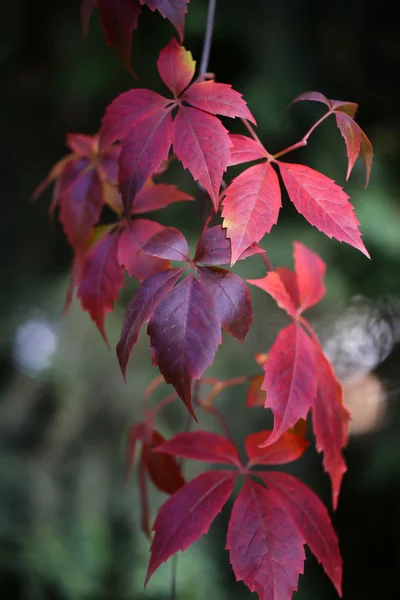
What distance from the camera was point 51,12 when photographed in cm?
166

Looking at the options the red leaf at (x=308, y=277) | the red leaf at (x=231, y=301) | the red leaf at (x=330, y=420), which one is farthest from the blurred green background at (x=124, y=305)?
the red leaf at (x=231, y=301)

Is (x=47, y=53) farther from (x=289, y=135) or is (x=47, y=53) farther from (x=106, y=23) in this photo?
(x=106, y=23)

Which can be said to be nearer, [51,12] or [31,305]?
[51,12]

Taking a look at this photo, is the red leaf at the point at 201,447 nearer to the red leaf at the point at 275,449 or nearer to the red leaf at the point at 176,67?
the red leaf at the point at 275,449

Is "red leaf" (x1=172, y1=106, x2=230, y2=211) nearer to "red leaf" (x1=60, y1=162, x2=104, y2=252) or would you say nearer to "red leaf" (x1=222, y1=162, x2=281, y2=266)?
"red leaf" (x1=222, y1=162, x2=281, y2=266)

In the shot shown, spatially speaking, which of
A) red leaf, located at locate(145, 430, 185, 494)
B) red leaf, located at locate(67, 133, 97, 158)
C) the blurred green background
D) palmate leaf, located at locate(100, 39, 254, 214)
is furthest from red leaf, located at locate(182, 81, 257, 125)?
the blurred green background

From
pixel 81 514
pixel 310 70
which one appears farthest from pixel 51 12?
pixel 81 514

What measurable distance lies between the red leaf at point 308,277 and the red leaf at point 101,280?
0.18m

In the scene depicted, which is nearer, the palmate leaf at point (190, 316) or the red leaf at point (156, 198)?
the palmate leaf at point (190, 316)

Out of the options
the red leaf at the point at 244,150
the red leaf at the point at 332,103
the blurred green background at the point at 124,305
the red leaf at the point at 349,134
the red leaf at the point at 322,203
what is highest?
the red leaf at the point at 332,103

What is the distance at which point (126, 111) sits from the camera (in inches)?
18.0

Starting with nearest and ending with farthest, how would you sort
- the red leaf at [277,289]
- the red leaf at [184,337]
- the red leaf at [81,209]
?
the red leaf at [184,337] < the red leaf at [277,289] < the red leaf at [81,209]

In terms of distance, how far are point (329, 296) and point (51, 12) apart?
1190 mm

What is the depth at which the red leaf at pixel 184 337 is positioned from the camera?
376 mm
